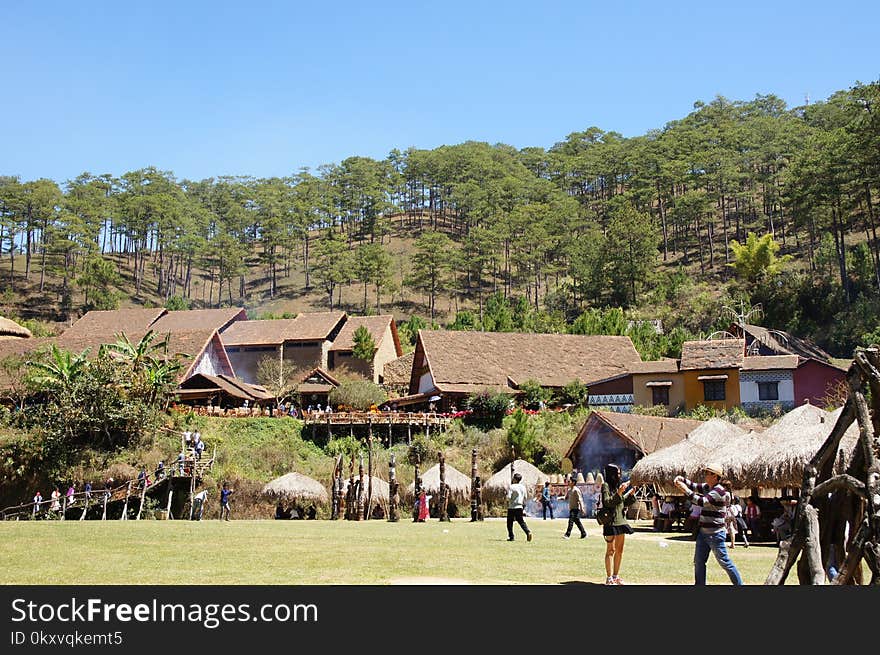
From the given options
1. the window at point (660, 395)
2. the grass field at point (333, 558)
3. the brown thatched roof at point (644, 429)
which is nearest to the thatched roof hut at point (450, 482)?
the brown thatched roof at point (644, 429)

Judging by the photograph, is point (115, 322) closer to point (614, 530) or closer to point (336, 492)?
point (336, 492)

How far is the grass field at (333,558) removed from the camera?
11.9 meters

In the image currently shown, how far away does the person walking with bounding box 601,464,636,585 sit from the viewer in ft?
38.5

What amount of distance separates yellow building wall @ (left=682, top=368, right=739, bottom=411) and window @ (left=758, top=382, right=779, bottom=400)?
1.15 meters

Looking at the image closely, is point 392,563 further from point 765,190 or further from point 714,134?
point 714,134

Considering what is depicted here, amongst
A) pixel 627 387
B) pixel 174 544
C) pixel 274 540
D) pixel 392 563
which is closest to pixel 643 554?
pixel 392 563

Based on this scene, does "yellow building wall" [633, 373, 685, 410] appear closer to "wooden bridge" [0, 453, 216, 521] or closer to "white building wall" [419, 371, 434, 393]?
"white building wall" [419, 371, 434, 393]

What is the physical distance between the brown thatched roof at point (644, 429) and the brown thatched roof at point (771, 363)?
32.1 feet

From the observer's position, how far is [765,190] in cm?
9412

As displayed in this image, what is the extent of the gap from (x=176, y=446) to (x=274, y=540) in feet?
88.4

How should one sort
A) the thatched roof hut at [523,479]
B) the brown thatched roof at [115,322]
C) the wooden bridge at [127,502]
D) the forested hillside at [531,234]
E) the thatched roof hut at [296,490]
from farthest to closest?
the brown thatched roof at [115,322] < the forested hillside at [531,234] < the thatched roof hut at [523,479] < the thatched roof hut at [296,490] < the wooden bridge at [127,502]

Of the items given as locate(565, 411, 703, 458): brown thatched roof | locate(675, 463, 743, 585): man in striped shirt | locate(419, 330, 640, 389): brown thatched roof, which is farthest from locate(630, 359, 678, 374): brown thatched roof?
locate(675, 463, 743, 585): man in striped shirt

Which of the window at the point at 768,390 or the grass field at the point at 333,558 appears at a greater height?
the window at the point at 768,390

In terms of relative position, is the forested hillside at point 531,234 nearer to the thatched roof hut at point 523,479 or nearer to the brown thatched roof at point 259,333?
the brown thatched roof at point 259,333
